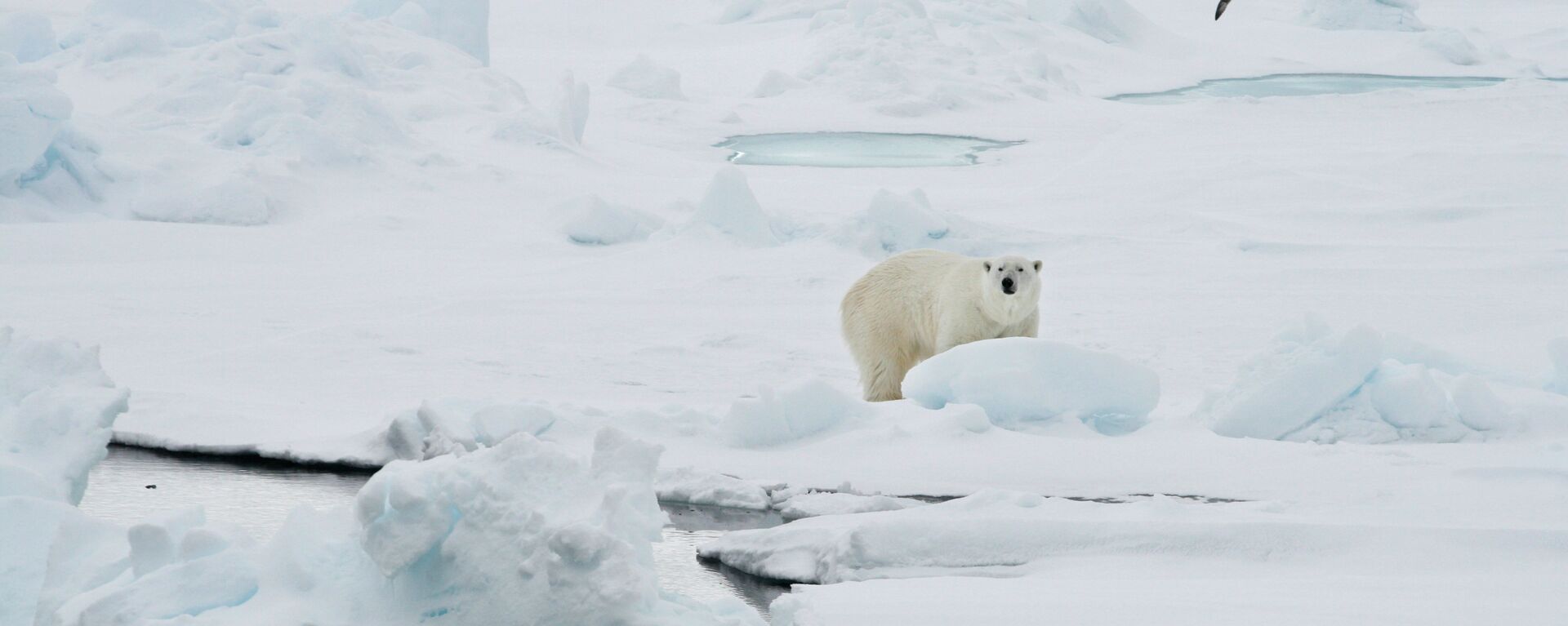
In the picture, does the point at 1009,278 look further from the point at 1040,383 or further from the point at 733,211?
the point at 733,211

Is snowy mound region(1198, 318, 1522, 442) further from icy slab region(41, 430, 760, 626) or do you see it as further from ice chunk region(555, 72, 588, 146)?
ice chunk region(555, 72, 588, 146)

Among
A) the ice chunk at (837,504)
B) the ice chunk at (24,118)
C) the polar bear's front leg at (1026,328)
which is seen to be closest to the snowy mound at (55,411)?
the ice chunk at (837,504)

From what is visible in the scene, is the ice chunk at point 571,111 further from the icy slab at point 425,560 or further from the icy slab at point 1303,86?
the icy slab at point 425,560

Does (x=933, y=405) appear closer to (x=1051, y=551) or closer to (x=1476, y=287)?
(x=1051, y=551)

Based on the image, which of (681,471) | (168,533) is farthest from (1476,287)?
(168,533)

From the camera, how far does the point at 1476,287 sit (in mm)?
7750

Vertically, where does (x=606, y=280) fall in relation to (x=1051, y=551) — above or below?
below

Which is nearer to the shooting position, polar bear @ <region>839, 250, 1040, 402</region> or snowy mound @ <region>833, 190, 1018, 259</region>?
polar bear @ <region>839, 250, 1040, 402</region>

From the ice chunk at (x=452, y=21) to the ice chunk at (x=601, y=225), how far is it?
7.73m

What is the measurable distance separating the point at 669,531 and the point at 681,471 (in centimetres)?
46

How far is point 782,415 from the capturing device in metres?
4.75

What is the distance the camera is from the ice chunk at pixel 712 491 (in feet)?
14.0

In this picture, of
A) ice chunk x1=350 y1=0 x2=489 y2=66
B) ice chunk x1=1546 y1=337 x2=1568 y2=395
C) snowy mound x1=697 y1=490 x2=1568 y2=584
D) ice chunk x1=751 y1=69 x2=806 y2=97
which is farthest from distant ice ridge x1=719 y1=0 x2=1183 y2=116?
snowy mound x1=697 y1=490 x2=1568 y2=584

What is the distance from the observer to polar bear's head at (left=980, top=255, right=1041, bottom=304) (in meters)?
4.97
